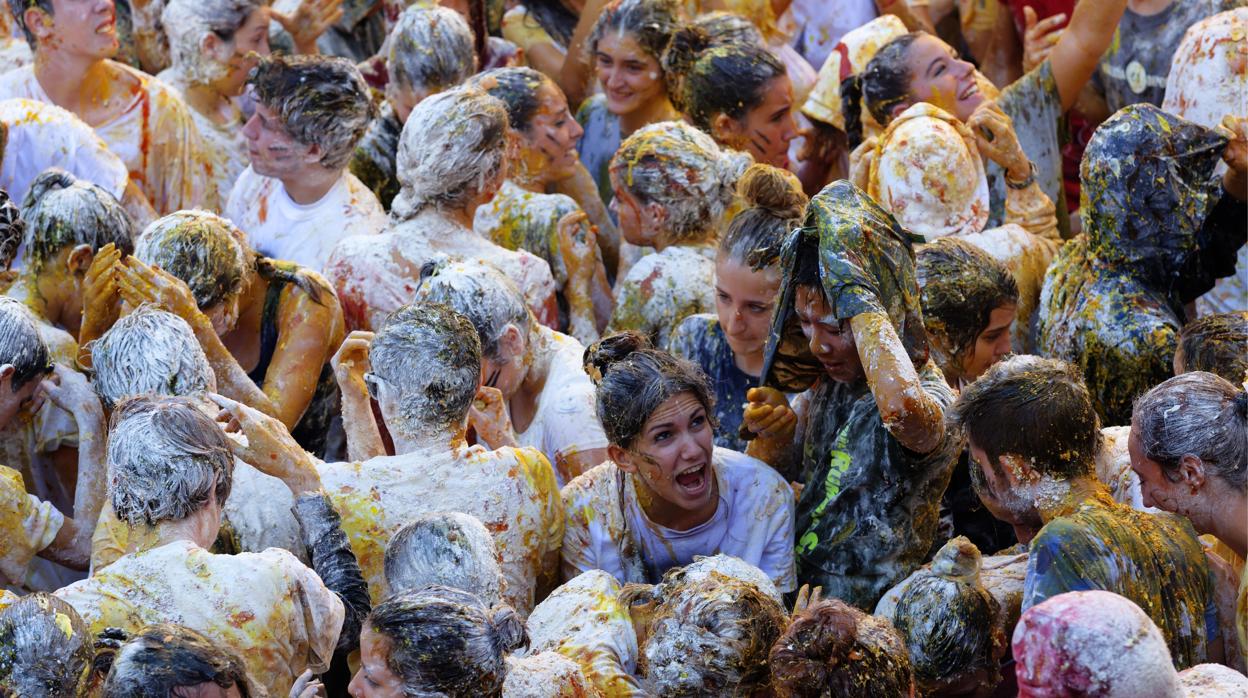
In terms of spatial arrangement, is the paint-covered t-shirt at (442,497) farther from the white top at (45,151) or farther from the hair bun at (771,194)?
the white top at (45,151)

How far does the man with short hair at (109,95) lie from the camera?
711 cm

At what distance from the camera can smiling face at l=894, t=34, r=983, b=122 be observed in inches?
278

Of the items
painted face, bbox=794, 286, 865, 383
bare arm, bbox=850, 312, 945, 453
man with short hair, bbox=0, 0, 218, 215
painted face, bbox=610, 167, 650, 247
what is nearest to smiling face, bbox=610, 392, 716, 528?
painted face, bbox=794, 286, 865, 383

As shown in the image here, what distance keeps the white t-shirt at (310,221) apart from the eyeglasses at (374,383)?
154 cm

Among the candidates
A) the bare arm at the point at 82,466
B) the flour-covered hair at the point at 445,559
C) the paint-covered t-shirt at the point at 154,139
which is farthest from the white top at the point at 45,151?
the flour-covered hair at the point at 445,559

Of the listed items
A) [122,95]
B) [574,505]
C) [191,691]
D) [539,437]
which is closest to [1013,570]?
[574,505]

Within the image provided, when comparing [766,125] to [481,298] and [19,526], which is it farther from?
[19,526]

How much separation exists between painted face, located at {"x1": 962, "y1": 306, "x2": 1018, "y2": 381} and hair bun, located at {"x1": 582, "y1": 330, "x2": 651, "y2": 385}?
44.9 inches

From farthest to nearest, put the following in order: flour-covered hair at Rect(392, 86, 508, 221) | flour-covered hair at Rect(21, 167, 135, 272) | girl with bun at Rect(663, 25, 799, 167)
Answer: girl with bun at Rect(663, 25, 799, 167), flour-covered hair at Rect(392, 86, 508, 221), flour-covered hair at Rect(21, 167, 135, 272)

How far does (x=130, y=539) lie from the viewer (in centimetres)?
428

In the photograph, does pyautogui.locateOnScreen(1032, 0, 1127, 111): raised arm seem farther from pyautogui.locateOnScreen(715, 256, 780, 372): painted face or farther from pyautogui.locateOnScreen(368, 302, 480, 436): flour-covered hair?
pyautogui.locateOnScreen(368, 302, 480, 436): flour-covered hair

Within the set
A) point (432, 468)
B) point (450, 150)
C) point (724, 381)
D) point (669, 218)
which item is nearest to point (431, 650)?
point (432, 468)

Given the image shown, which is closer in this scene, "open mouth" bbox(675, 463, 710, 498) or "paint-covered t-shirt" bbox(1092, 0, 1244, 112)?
"open mouth" bbox(675, 463, 710, 498)

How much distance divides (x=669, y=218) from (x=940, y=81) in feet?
4.74
